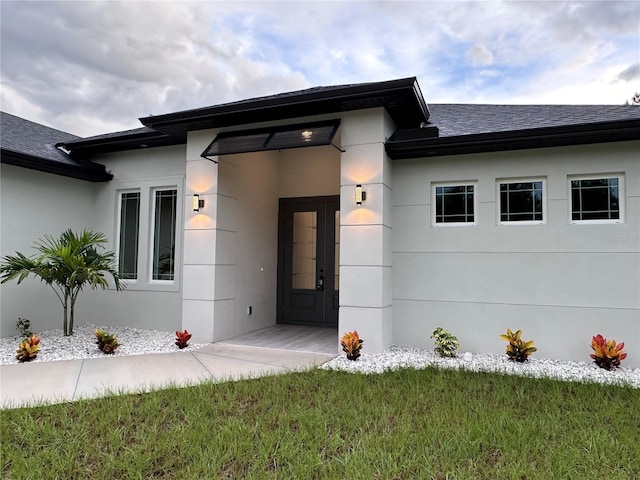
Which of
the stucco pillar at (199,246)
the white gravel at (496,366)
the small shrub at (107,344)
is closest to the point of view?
the white gravel at (496,366)

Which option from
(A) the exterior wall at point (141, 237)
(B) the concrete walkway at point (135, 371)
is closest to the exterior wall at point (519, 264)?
(B) the concrete walkway at point (135, 371)

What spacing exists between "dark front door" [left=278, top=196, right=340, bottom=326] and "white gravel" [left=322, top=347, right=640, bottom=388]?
9.14 ft

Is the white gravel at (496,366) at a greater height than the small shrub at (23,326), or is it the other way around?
the small shrub at (23,326)

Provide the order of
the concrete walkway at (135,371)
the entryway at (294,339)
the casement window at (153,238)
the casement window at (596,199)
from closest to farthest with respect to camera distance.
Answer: the concrete walkway at (135,371) < the casement window at (596,199) < the entryway at (294,339) < the casement window at (153,238)

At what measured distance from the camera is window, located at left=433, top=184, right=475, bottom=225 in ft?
21.2

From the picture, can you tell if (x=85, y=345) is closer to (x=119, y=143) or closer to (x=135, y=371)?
(x=135, y=371)

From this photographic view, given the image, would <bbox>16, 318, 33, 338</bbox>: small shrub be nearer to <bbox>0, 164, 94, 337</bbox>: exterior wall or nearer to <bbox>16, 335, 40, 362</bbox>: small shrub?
<bbox>0, 164, 94, 337</bbox>: exterior wall

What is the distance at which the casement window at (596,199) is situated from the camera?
18.8 ft

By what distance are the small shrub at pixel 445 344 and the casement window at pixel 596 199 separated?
2546 mm

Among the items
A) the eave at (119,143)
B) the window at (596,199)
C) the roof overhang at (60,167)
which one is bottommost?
the window at (596,199)

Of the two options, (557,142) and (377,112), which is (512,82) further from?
(377,112)

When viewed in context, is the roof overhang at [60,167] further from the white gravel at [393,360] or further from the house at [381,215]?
the white gravel at [393,360]

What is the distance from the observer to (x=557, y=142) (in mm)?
5832

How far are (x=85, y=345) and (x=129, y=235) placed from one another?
256cm
